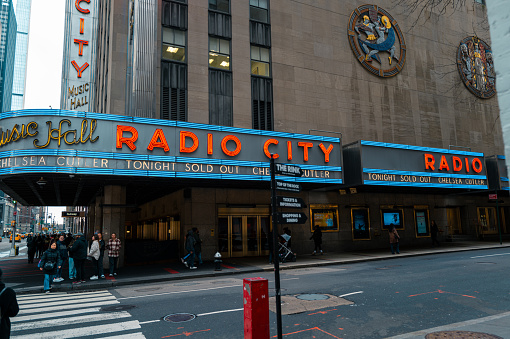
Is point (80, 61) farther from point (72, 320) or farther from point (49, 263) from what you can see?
point (72, 320)

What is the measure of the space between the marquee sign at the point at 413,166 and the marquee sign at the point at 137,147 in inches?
122

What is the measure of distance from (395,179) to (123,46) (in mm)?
18301

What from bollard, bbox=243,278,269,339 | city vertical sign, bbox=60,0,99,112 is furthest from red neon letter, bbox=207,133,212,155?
city vertical sign, bbox=60,0,99,112

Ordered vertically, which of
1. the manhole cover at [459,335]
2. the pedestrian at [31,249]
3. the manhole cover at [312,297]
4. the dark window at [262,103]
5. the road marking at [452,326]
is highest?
the dark window at [262,103]

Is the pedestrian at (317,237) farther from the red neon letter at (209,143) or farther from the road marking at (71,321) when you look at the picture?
the road marking at (71,321)

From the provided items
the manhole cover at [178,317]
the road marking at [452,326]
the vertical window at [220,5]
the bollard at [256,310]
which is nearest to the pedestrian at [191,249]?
the manhole cover at [178,317]

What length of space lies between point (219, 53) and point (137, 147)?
9.61m

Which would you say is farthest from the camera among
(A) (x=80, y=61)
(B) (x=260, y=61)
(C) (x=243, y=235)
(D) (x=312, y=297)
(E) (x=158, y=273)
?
(A) (x=80, y=61)

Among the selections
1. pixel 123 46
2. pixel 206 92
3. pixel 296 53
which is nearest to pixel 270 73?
pixel 296 53

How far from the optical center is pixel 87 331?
7547 millimetres

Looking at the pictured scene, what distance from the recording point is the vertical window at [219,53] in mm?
22594

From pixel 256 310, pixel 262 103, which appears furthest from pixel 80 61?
pixel 256 310

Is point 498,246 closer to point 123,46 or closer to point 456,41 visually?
point 456,41

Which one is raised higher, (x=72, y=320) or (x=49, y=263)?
(x=49, y=263)
